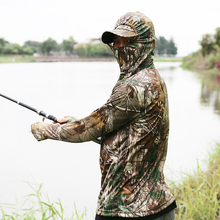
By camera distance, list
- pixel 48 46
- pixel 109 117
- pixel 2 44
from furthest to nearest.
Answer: pixel 48 46 → pixel 2 44 → pixel 109 117

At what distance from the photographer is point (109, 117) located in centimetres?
153

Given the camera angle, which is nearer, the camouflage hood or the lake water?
the camouflage hood

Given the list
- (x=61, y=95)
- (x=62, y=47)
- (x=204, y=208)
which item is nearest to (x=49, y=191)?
(x=204, y=208)

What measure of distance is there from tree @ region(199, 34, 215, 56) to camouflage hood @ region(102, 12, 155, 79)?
1207 inches

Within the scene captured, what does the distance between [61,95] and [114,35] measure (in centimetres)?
1332

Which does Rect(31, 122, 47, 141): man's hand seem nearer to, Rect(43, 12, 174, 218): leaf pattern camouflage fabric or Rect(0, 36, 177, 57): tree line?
→ Rect(43, 12, 174, 218): leaf pattern camouflage fabric

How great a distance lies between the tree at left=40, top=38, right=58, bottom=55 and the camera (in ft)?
229

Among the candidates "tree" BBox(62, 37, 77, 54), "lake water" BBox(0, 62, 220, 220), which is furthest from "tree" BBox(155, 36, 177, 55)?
"lake water" BBox(0, 62, 220, 220)

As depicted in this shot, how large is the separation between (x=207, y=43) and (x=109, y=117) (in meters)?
32.1

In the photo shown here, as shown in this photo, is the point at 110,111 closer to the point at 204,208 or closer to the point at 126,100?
the point at 126,100

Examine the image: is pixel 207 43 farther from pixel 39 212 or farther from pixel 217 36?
pixel 39 212

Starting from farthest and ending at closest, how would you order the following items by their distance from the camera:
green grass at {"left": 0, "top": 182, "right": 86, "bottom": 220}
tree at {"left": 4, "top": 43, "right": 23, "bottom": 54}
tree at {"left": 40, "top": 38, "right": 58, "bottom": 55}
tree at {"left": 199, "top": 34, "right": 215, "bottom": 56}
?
tree at {"left": 40, "top": 38, "right": 58, "bottom": 55} < tree at {"left": 4, "top": 43, "right": 23, "bottom": 54} < tree at {"left": 199, "top": 34, "right": 215, "bottom": 56} < green grass at {"left": 0, "top": 182, "right": 86, "bottom": 220}

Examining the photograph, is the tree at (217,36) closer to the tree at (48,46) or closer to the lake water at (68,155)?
the lake water at (68,155)

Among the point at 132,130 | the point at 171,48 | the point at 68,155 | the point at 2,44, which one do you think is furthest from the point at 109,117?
the point at 171,48
